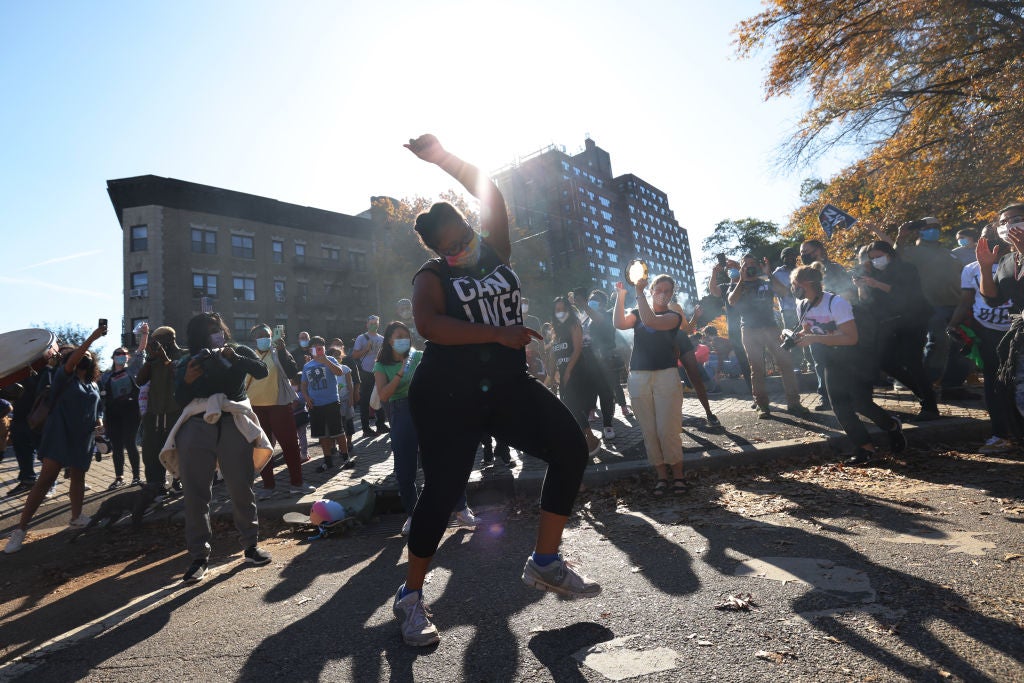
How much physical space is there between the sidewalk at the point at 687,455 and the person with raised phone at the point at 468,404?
3.00 m

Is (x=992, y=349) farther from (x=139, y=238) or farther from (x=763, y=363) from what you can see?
(x=139, y=238)

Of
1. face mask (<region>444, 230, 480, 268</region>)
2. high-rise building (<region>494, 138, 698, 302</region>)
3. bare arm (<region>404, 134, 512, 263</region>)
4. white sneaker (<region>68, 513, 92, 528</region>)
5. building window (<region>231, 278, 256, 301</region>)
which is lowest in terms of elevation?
white sneaker (<region>68, 513, 92, 528</region>)

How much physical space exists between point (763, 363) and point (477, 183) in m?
→ 6.19

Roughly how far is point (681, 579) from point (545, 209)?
2924 inches

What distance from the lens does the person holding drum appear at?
222 inches

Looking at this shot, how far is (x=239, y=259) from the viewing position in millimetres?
36438

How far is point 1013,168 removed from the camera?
12.9 meters

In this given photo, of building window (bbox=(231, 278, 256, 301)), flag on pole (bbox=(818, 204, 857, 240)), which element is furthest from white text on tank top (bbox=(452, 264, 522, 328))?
building window (bbox=(231, 278, 256, 301))

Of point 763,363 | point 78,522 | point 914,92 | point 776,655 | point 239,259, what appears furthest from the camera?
point 239,259

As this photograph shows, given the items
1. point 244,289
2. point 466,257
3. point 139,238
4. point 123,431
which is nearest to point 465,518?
point 466,257

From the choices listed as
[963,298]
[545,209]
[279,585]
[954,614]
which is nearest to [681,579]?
[954,614]

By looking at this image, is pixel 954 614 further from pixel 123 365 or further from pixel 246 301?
pixel 246 301

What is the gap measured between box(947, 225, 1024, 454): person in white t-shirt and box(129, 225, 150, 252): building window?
128ft

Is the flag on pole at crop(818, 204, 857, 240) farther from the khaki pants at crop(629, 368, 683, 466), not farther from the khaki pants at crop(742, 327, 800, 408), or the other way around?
the khaki pants at crop(629, 368, 683, 466)
